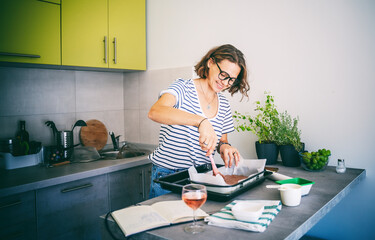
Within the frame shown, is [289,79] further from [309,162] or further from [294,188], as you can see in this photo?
[294,188]

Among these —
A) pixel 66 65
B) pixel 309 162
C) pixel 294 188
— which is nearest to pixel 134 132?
pixel 66 65

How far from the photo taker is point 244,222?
40.6 inches

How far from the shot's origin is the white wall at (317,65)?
1.91 meters

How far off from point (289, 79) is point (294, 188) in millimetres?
1083

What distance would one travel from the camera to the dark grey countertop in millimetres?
1800

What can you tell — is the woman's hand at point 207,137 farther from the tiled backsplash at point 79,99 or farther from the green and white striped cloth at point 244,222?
the tiled backsplash at point 79,99

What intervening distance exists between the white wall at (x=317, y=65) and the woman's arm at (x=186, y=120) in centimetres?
105

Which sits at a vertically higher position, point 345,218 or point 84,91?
point 84,91

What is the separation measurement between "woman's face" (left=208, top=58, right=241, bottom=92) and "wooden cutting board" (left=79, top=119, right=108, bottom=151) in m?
1.55

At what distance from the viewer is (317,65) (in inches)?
81.0

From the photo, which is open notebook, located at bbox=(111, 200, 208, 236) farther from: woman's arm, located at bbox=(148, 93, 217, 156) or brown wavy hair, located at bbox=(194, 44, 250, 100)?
brown wavy hair, located at bbox=(194, 44, 250, 100)

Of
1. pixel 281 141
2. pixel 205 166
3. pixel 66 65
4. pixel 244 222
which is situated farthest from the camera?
pixel 66 65

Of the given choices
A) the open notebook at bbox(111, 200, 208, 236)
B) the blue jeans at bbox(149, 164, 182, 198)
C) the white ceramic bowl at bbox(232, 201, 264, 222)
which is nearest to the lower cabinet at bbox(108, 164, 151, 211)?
the blue jeans at bbox(149, 164, 182, 198)

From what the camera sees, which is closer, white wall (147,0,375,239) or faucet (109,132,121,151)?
white wall (147,0,375,239)
